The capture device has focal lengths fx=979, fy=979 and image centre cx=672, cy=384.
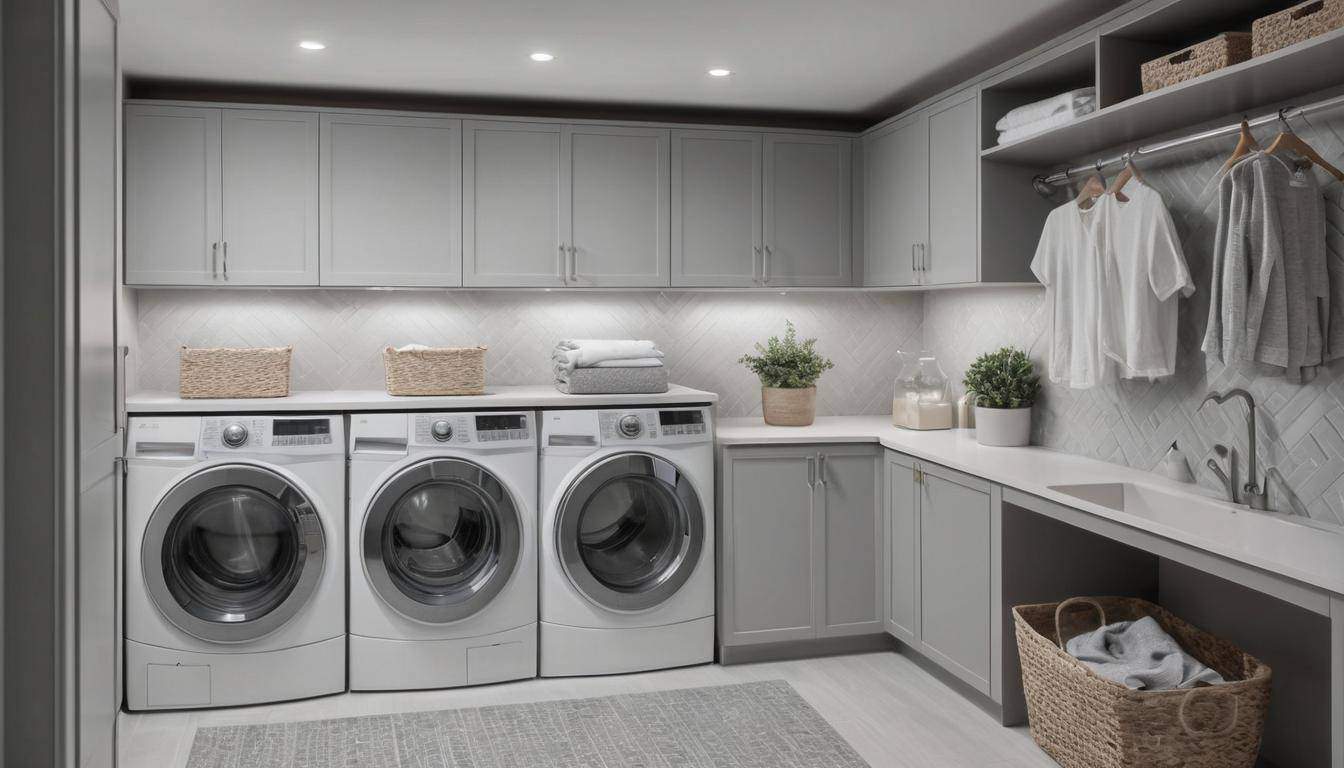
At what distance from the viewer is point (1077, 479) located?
3.07m

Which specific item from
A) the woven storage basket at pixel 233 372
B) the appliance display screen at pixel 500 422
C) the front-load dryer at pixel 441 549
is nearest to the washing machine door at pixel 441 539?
the front-load dryer at pixel 441 549

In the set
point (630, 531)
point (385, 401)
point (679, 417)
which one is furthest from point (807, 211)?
point (385, 401)

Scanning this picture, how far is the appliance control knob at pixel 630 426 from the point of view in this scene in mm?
3766

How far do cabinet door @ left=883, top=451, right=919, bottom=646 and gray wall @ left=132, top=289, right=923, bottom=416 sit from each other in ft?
3.08

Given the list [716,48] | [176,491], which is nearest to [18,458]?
[176,491]

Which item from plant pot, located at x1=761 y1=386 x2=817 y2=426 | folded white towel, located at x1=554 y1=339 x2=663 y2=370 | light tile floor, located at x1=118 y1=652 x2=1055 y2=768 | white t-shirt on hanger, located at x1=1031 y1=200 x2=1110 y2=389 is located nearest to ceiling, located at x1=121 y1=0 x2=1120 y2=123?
white t-shirt on hanger, located at x1=1031 y1=200 x2=1110 y2=389

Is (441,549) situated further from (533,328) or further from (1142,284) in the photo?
(1142,284)

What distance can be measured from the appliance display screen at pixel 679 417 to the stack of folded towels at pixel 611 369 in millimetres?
138

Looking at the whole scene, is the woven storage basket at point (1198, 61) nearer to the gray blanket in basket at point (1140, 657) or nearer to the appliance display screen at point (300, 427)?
the gray blanket in basket at point (1140, 657)

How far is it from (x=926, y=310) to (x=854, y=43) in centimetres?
168

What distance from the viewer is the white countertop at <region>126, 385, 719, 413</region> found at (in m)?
3.51

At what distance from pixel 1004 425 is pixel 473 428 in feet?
6.58

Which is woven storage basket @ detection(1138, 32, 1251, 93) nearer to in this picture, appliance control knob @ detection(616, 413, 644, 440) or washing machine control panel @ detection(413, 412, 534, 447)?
appliance control knob @ detection(616, 413, 644, 440)

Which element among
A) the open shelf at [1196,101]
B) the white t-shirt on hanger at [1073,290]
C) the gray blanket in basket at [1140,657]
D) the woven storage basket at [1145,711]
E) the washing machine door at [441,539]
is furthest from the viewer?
the washing machine door at [441,539]
